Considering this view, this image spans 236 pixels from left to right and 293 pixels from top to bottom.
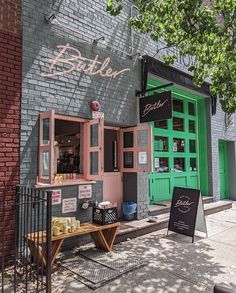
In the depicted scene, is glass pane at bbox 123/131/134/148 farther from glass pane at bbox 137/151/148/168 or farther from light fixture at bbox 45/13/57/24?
light fixture at bbox 45/13/57/24

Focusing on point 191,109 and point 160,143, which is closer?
point 160,143

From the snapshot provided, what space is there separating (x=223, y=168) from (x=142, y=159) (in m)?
6.18

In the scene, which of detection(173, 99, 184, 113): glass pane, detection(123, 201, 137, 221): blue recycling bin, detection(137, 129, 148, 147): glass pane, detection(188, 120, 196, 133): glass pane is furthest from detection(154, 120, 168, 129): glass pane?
detection(123, 201, 137, 221): blue recycling bin

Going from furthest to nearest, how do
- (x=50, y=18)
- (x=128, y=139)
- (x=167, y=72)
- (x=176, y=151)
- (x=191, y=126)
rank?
(x=191, y=126)
(x=176, y=151)
(x=167, y=72)
(x=128, y=139)
(x=50, y=18)

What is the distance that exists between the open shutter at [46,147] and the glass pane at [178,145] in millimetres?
5019

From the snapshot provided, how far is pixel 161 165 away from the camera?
8.02 m

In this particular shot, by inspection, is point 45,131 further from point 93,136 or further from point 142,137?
point 142,137

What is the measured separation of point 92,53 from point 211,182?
6.15m

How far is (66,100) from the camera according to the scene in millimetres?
5121

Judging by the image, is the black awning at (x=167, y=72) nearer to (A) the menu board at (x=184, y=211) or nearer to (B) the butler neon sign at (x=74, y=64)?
(B) the butler neon sign at (x=74, y=64)

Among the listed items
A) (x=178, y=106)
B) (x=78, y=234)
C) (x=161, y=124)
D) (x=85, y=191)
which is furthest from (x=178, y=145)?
(x=78, y=234)

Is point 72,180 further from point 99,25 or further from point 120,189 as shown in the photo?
point 99,25

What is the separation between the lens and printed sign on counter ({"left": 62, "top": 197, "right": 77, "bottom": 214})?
5.00 meters

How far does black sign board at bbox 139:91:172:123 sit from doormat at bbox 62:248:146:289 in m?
2.92
